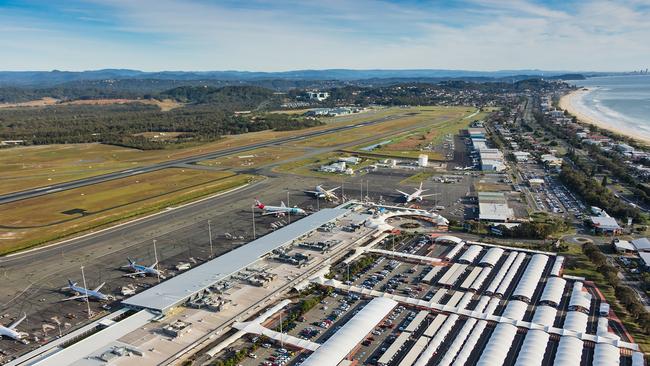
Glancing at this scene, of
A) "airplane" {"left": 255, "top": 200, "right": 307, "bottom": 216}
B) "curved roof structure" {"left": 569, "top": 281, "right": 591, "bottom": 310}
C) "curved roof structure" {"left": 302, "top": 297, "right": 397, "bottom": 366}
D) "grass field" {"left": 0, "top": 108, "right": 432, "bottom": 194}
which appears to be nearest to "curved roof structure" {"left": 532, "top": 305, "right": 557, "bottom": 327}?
"curved roof structure" {"left": 569, "top": 281, "right": 591, "bottom": 310}

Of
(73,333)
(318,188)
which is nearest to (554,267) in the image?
(318,188)

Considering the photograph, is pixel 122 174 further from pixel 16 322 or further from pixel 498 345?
pixel 498 345

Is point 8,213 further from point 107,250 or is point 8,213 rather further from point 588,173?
point 588,173

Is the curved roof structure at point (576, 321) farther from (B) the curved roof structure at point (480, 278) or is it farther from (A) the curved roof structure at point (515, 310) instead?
(B) the curved roof structure at point (480, 278)

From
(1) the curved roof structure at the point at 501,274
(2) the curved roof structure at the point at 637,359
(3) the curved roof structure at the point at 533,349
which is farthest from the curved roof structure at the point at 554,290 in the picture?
(2) the curved roof structure at the point at 637,359

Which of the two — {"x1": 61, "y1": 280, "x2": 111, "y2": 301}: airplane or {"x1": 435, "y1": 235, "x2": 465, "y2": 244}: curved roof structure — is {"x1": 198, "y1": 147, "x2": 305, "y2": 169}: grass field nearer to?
{"x1": 435, "y1": 235, "x2": 465, "y2": 244}: curved roof structure
